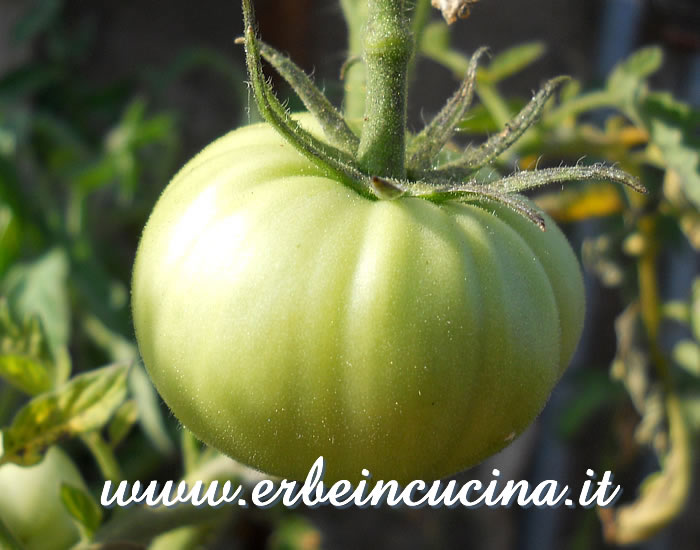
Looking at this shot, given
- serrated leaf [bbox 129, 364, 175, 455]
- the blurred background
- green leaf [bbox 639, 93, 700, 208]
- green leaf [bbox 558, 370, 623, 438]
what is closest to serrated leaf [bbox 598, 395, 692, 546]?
the blurred background

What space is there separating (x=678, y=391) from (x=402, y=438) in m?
0.61

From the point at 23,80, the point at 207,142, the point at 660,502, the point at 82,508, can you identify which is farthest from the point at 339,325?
the point at 207,142

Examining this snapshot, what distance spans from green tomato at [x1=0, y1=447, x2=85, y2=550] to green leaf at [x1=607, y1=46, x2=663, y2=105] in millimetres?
590

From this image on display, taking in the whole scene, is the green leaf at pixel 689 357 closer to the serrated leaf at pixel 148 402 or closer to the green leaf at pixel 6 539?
the serrated leaf at pixel 148 402

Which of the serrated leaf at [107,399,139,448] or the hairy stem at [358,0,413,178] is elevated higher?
the hairy stem at [358,0,413,178]

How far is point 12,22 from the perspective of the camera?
1.14 metres

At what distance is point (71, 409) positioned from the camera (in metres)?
0.53

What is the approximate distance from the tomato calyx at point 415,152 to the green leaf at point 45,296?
0.32 meters

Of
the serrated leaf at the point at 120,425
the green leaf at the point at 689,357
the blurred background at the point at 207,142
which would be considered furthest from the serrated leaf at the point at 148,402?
the green leaf at the point at 689,357

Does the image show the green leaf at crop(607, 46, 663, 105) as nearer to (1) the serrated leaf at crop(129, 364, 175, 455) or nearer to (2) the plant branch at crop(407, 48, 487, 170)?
(2) the plant branch at crop(407, 48, 487, 170)

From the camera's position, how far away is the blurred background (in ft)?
2.93

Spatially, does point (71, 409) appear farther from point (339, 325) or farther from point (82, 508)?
point (339, 325)

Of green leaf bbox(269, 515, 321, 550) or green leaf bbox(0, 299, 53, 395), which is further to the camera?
green leaf bbox(269, 515, 321, 550)

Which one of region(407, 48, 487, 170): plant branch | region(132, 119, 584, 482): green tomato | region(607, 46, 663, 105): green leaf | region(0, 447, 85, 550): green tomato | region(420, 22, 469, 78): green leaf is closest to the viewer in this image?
region(132, 119, 584, 482): green tomato
